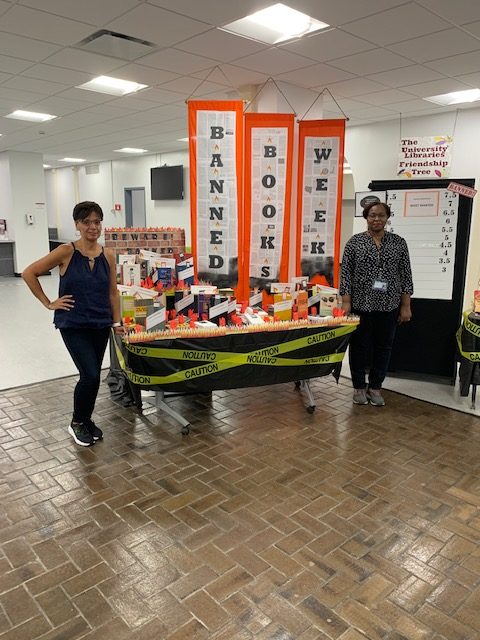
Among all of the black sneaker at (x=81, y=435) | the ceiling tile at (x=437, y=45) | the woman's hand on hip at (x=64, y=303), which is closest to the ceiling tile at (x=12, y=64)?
the woman's hand on hip at (x=64, y=303)

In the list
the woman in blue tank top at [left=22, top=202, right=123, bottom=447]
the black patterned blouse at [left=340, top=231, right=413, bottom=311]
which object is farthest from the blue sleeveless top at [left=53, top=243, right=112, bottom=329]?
the black patterned blouse at [left=340, top=231, right=413, bottom=311]

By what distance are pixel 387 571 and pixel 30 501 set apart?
1.88 meters

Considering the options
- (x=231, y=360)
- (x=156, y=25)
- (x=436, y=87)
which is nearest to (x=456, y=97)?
(x=436, y=87)

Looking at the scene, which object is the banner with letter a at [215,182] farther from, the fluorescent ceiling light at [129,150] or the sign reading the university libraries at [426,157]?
the fluorescent ceiling light at [129,150]

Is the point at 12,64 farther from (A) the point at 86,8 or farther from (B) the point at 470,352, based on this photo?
(B) the point at 470,352

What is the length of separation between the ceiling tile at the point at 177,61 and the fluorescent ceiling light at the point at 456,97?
9.50 ft

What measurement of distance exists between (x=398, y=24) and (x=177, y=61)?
1.96 metres

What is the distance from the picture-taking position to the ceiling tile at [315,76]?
4.71 m

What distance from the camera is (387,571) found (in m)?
2.21

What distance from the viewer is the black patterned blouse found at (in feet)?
12.8

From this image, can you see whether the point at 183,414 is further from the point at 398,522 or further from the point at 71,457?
the point at 398,522

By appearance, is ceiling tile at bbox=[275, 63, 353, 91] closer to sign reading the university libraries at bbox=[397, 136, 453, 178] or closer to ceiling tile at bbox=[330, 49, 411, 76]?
ceiling tile at bbox=[330, 49, 411, 76]

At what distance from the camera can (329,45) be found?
4059 mm

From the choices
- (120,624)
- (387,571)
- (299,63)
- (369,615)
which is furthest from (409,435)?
(299,63)
